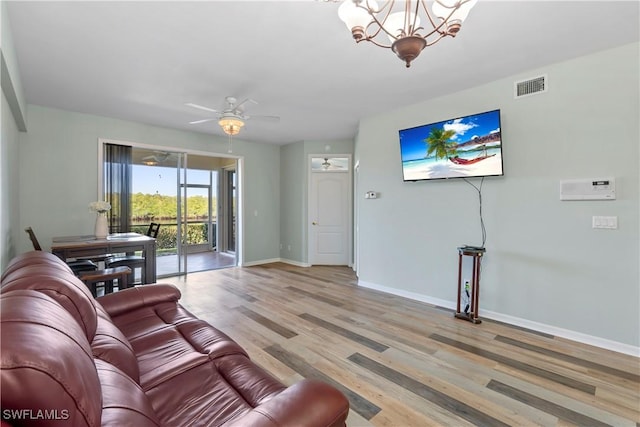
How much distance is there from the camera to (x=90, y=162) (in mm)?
4434

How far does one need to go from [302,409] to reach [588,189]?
3.24 m

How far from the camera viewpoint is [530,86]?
120 inches

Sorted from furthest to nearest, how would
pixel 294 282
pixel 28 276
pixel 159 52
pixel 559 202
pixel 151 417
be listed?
pixel 294 282
pixel 559 202
pixel 159 52
pixel 28 276
pixel 151 417

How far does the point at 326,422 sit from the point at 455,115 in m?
3.61

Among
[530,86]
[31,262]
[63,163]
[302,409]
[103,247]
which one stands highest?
[530,86]

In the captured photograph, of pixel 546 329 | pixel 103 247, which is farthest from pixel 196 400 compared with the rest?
pixel 546 329

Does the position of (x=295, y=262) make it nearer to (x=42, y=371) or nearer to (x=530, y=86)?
(x=530, y=86)

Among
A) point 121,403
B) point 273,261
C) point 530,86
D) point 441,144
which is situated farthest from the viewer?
point 273,261

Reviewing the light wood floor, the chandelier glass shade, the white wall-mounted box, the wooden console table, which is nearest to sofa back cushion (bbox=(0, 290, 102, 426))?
the light wood floor

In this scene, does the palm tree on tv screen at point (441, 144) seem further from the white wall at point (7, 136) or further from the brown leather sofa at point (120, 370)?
the white wall at point (7, 136)

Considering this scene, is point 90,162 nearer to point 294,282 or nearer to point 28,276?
point 294,282

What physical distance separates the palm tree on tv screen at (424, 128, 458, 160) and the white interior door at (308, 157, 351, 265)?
2.65 m

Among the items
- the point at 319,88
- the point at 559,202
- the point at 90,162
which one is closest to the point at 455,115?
the point at 559,202

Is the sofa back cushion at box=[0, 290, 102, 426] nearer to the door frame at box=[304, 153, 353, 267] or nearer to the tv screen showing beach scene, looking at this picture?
the tv screen showing beach scene
